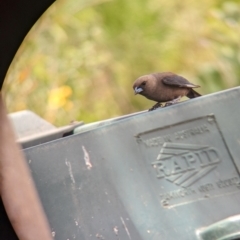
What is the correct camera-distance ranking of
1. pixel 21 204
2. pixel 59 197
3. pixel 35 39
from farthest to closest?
1. pixel 35 39
2. pixel 59 197
3. pixel 21 204

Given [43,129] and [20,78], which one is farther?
[20,78]

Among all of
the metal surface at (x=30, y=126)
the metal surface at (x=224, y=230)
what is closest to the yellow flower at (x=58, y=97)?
the metal surface at (x=30, y=126)

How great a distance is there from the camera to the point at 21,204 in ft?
4.82

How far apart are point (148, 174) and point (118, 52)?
2.83 m

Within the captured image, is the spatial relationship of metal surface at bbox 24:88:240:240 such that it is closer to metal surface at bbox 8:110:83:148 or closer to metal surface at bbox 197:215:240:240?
metal surface at bbox 197:215:240:240

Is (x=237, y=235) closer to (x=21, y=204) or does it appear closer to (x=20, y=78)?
(x=21, y=204)

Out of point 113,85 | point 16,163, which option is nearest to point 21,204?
point 16,163

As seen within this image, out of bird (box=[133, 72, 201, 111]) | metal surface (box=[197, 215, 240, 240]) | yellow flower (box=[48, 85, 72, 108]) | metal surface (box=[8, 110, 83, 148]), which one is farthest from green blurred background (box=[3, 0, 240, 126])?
metal surface (box=[197, 215, 240, 240])

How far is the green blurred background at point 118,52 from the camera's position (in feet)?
13.0

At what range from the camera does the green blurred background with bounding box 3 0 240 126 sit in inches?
155

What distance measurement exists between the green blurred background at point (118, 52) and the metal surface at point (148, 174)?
2.16 meters

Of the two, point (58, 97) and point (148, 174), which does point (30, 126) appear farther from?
point (58, 97)

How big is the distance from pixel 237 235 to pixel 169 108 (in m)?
0.41

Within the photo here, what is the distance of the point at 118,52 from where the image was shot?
4.44 metres
